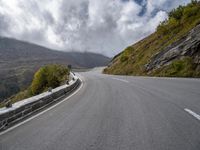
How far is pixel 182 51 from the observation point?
28.9 m

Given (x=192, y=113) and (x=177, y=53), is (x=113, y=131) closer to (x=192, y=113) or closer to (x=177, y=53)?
(x=192, y=113)

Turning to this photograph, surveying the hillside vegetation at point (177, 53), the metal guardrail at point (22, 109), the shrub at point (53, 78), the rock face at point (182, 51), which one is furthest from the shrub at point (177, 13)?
the metal guardrail at point (22, 109)

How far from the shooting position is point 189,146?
439 centimetres

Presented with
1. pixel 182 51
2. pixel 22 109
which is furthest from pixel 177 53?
pixel 22 109

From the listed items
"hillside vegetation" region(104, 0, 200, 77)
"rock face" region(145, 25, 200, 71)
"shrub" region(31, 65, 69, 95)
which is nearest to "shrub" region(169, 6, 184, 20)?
"hillside vegetation" region(104, 0, 200, 77)

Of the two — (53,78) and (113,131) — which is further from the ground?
(113,131)

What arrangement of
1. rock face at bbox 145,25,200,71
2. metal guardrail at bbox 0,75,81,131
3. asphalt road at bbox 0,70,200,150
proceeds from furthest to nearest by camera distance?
1. rock face at bbox 145,25,200,71
2. metal guardrail at bbox 0,75,81,131
3. asphalt road at bbox 0,70,200,150

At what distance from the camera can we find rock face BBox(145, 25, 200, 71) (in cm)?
2698

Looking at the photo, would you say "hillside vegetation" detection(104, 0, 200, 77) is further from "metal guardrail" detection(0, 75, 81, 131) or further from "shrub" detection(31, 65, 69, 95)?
"metal guardrail" detection(0, 75, 81, 131)

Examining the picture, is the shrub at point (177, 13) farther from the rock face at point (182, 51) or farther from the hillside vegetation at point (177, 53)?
the rock face at point (182, 51)

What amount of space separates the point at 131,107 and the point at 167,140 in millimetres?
3825

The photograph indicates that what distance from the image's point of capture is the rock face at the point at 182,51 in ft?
88.5

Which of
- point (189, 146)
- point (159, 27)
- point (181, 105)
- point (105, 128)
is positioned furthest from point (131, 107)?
point (159, 27)

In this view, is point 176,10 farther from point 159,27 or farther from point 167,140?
point 167,140
